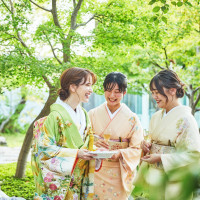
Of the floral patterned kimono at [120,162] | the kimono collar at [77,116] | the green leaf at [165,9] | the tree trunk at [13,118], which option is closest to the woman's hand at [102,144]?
the floral patterned kimono at [120,162]

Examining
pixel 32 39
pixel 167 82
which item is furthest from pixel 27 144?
pixel 167 82

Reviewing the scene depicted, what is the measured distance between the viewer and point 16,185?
20.4 feet

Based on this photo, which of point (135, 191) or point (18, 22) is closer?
point (135, 191)

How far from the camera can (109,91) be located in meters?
3.35

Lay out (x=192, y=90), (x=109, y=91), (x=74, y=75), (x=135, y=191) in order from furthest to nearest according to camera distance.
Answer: (x=192, y=90) < (x=109, y=91) < (x=74, y=75) < (x=135, y=191)

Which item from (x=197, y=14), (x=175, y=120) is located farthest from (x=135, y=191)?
(x=197, y=14)

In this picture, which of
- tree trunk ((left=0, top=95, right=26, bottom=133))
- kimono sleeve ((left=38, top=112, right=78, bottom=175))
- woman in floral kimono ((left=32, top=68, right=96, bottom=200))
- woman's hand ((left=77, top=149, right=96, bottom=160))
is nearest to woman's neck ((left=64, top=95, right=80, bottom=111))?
woman in floral kimono ((left=32, top=68, right=96, bottom=200))

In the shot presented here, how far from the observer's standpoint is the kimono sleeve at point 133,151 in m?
3.25

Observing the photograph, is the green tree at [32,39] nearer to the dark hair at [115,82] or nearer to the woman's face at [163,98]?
the dark hair at [115,82]

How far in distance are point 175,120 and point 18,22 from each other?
128 inches

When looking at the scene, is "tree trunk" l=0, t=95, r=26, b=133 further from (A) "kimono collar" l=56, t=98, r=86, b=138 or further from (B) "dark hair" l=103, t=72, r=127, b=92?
(A) "kimono collar" l=56, t=98, r=86, b=138

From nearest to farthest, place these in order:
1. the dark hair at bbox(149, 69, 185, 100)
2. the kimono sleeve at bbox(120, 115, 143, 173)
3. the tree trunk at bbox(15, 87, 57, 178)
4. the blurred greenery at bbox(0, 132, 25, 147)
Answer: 1. the dark hair at bbox(149, 69, 185, 100)
2. the kimono sleeve at bbox(120, 115, 143, 173)
3. the tree trunk at bbox(15, 87, 57, 178)
4. the blurred greenery at bbox(0, 132, 25, 147)

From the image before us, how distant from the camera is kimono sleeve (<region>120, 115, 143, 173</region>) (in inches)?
128

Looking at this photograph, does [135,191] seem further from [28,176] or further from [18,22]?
[28,176]
